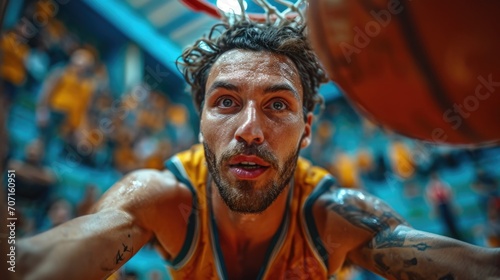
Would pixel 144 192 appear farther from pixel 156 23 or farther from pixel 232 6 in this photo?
pixel 156 23

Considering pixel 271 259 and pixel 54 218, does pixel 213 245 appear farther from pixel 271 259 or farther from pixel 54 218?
pixel 54 218

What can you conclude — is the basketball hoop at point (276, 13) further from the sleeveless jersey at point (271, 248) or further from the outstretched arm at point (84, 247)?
the outstretched arm at point (84, 247)

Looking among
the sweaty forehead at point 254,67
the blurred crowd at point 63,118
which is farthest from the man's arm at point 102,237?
the blurred crowd at point 63,118

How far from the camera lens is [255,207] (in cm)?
171

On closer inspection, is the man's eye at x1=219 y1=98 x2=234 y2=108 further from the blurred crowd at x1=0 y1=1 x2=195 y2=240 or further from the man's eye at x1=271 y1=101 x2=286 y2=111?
the blurred crowd at x1=0 y1=1 x2=195 y2=240

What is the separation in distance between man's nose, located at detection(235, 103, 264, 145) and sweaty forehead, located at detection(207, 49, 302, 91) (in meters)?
0.17

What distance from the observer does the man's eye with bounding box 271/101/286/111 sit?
1.80 m

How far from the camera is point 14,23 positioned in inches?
189

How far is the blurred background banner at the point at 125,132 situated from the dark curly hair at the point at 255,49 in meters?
1.41

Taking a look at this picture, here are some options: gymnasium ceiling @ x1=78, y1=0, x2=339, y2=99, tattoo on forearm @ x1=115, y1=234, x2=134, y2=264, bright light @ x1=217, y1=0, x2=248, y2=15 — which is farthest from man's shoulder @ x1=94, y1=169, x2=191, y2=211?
gymnasium ceiling @ x1=78, y1=0, x2=339, y2=99

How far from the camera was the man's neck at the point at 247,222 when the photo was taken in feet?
6.46

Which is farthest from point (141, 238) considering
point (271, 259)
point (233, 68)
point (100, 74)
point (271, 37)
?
point (100, 74)

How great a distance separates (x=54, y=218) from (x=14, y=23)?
2.21m

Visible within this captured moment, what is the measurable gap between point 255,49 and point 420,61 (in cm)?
74
